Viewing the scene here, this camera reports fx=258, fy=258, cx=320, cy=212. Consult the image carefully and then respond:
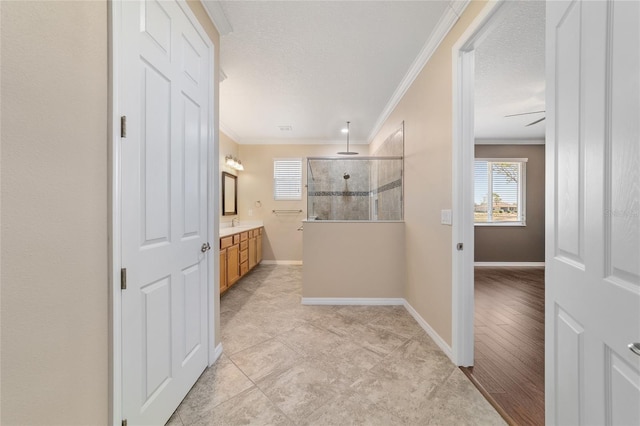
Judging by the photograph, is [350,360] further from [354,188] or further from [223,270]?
[354,188]

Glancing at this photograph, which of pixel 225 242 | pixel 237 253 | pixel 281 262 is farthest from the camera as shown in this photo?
pixel 281 262

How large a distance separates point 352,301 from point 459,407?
67.8 inches

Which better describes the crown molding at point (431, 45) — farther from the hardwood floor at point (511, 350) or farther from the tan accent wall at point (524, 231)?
the tan accent wall at point (524, 231)

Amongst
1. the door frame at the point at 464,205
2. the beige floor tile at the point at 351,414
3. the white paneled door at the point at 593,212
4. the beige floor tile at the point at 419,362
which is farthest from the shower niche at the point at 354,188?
the white paneled door at the point at 593,212

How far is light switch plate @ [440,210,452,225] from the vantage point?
6.66 feet

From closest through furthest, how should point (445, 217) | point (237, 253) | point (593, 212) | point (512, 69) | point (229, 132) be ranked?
point (593, 212)
point (445, 217)
point (512, 69)
point (237, 253)
point (229, 132)

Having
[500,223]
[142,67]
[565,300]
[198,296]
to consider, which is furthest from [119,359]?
[500,223]

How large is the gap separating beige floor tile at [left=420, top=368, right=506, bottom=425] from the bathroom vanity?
2.60 meters

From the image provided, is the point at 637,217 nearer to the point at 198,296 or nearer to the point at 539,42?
the point at 198,296

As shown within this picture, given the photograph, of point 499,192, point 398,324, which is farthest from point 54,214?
point 499,192

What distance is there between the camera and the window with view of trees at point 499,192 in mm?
5332

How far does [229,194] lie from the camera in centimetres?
501

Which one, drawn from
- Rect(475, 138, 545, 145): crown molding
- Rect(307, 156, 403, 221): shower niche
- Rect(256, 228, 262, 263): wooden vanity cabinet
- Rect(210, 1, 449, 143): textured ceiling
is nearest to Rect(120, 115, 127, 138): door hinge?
Rect(210, 1, 449, 143): textured ceiling

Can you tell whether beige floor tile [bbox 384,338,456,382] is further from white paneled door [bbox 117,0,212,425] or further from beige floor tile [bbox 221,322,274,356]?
white paneled door [bbox 117,0,212,425]
